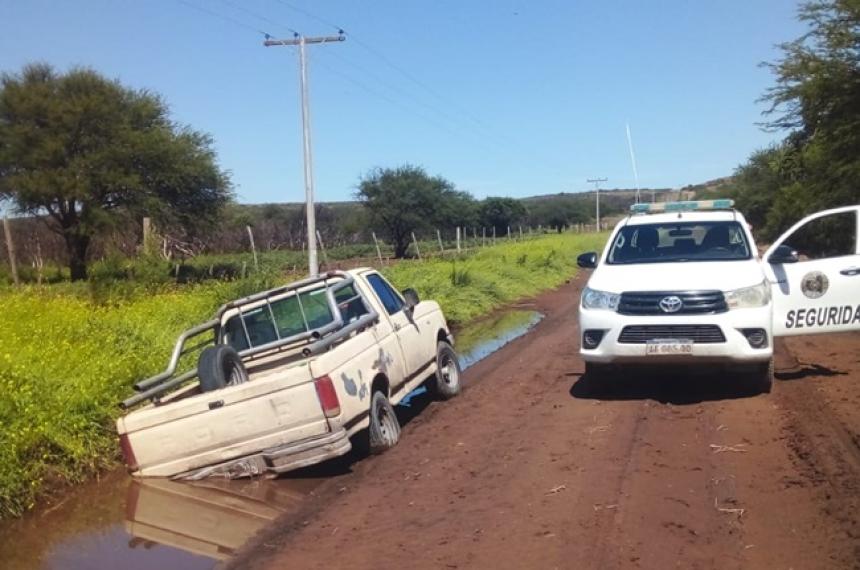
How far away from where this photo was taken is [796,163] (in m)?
→ 26.2

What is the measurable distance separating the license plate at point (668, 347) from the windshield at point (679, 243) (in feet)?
4.80

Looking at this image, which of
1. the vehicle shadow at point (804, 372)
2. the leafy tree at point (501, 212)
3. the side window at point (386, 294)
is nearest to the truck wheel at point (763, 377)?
the vehicle shadow at point (804, 372)

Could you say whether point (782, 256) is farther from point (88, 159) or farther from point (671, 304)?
point (88, 159)

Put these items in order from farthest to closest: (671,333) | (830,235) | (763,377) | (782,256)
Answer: (830,235) → (782,256) → (763,377) → (671,333)

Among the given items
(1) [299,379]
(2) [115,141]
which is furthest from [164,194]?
(1) [299,379]

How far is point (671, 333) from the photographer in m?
8.87

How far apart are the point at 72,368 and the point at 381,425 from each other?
134 inches

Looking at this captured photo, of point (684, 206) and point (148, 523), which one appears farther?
point (684, 206)

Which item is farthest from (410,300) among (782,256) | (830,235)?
(830,235)

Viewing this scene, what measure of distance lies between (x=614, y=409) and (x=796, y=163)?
65.6ft

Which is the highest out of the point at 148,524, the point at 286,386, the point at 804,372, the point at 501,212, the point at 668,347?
the point at 501,212

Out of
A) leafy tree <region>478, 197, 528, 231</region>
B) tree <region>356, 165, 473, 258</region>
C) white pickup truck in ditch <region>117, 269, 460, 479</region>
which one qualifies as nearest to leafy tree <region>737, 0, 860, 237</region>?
white pickup truck in ditch <region>117, 269, 460, 479</region>

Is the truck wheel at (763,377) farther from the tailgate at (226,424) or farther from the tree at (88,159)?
the tree at (88,159)

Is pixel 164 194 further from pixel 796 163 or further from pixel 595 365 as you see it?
pixel 595 365
